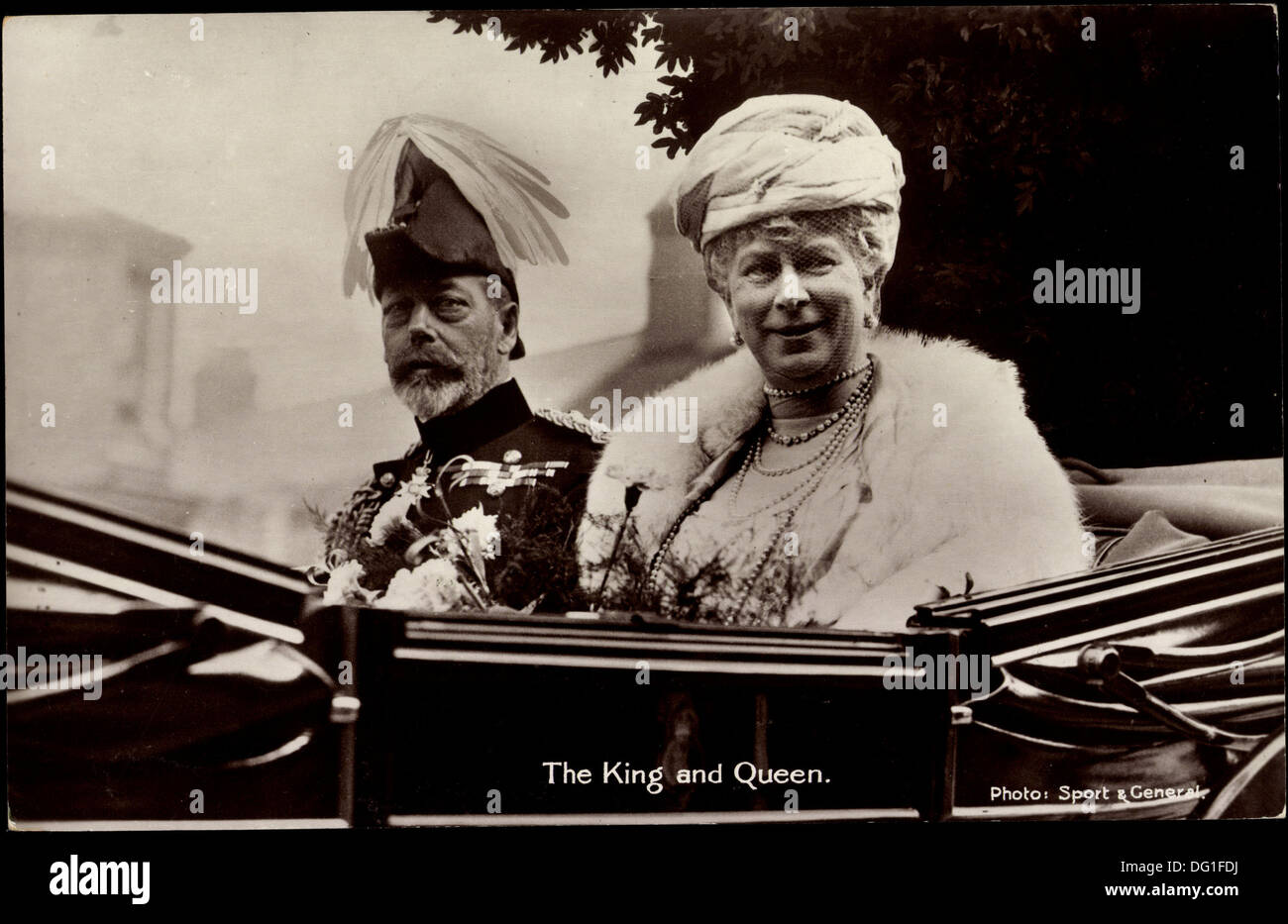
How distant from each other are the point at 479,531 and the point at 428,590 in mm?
263

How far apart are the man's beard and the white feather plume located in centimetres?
36

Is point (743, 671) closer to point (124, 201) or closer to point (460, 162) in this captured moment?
point (460, 162)

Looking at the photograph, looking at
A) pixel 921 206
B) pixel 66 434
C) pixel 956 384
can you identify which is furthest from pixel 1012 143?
pixel 66 434

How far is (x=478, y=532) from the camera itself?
4.35 meters

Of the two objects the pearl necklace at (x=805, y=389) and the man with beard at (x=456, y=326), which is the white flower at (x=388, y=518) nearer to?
the man with beard at (x=456, y=326)

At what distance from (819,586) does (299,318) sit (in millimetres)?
2000

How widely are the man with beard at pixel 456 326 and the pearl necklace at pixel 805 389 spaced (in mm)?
600

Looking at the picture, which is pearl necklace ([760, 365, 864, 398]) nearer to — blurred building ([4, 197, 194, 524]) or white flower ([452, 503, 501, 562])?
white flower ([452, 503, 501, 562])

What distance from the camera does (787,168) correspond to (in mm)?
4344

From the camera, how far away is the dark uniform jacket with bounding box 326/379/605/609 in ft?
14.3

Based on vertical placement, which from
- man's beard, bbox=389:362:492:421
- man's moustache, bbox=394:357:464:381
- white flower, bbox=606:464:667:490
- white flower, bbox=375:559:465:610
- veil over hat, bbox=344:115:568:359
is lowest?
white flower, bbox=375:559:465:610

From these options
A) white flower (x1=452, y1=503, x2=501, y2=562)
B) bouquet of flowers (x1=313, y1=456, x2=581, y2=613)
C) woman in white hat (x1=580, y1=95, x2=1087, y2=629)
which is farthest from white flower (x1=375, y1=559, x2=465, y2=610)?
woman in white hat (x1=580, y1=95, x2=1087, y2=629)

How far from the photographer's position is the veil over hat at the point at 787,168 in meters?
4.35

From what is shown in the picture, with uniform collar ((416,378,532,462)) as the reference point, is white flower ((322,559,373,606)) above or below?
below
